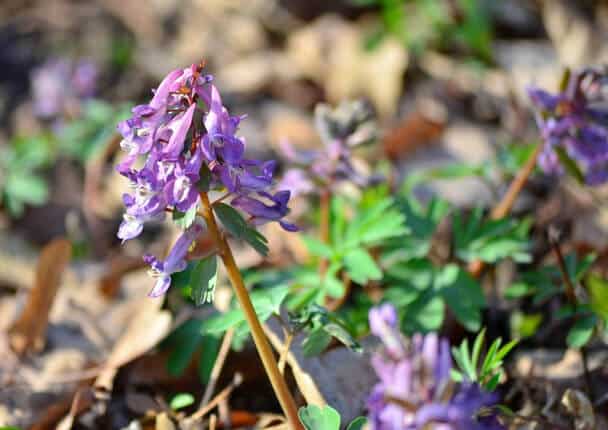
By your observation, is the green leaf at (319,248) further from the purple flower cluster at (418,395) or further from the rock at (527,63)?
the rock at (527,63)

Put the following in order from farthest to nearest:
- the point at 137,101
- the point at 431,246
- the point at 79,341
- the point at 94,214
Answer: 1. the point at 137,101
2. the point at 94,214
3. the point at 79,341
4. the point at 431,246

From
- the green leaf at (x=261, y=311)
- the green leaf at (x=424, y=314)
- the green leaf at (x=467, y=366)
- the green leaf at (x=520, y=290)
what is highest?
the green leaf at (x=261, y=311)

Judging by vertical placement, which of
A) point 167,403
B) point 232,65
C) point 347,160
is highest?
point 232,65

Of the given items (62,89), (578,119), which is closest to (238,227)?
(578,119)

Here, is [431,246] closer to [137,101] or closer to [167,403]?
[167,403]

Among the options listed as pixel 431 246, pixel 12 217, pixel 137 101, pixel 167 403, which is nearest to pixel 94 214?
pixel 12 217

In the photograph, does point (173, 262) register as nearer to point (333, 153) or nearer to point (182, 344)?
point (182, 344)

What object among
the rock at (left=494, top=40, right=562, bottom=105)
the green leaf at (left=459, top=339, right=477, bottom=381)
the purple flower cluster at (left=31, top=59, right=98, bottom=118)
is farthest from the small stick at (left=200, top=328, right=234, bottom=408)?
the rock at (left=494, top=40, right=562, bottom=105)

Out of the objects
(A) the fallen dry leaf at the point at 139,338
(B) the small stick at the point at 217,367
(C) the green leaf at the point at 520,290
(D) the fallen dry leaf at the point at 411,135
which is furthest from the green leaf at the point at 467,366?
(D) the fallen dry leaf at the point at 411,135

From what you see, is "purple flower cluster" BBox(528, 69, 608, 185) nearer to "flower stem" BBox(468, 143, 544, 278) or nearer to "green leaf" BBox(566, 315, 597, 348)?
"flower stem" BBox(468, 143, 544, 278)
